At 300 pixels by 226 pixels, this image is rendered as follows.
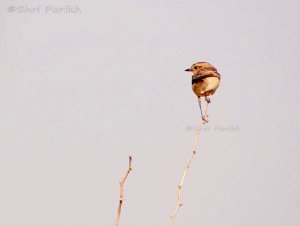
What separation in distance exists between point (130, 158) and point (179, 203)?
90mm

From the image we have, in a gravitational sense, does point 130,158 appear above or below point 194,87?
below

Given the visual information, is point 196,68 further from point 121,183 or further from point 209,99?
point 121,183

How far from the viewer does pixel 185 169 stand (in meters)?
0.56

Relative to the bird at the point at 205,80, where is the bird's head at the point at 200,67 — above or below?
above

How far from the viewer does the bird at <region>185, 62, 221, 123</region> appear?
0.63 metres

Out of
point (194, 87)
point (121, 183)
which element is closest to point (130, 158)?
point (121, 183)

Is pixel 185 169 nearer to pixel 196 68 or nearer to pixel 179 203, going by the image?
pixel 179 203

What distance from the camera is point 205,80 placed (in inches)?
24.6

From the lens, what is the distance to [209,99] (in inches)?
25.8

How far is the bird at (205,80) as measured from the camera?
2.06 feet

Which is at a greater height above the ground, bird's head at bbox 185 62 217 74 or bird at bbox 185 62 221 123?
bird's head at bbox 185 62 217 74

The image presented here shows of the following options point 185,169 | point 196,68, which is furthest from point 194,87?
point 185,169

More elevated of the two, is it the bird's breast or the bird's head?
the bird's head

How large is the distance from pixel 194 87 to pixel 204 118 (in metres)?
0.06
